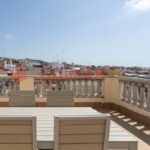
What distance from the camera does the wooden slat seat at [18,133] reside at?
242cm

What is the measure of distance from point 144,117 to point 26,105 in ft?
9.91

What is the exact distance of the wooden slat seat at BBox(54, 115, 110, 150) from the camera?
96.4 inches

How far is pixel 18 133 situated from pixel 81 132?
461mm

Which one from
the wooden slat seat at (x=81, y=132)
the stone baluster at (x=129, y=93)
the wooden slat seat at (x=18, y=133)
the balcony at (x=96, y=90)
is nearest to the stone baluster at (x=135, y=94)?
the balcony at (x=96, y=90)

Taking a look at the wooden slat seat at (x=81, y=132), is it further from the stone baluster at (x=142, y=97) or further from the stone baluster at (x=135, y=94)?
the stone baluster at (x=135, y=94)

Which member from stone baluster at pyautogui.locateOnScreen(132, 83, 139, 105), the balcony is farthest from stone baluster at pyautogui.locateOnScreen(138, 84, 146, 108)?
stone baluster at pyautogui.locateOnScreen(132, 83, 139, 105)

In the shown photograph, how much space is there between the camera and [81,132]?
2.48 meters

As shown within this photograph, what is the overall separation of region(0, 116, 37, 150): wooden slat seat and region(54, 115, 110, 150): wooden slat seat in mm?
173

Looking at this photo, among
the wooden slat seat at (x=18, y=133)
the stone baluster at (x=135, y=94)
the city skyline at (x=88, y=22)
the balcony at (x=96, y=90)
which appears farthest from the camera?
the city skyline at (x=88, y=22)

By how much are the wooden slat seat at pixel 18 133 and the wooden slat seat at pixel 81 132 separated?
173 millimetres

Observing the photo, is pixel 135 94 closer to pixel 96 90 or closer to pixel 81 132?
pixel 96 90

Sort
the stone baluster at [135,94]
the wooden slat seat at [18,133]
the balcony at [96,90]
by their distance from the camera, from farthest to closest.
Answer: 1. the balcony at [96,90]
2. the stone baluster at [135,94]
3. the wooden slat seat at [18,133]

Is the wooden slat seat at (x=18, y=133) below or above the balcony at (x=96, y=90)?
above

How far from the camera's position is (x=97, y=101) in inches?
355
